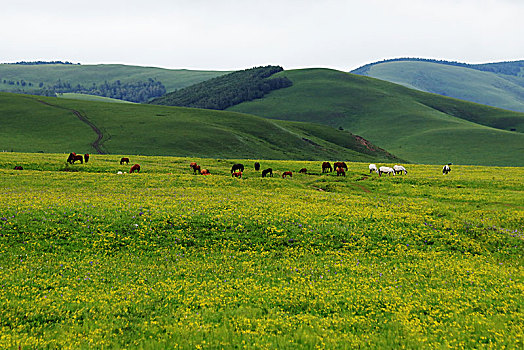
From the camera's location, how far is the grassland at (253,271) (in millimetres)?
11914

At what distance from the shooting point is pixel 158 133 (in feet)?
401

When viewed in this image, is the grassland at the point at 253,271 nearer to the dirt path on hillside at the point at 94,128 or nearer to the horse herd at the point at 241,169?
the horse herd at the point at 241,169

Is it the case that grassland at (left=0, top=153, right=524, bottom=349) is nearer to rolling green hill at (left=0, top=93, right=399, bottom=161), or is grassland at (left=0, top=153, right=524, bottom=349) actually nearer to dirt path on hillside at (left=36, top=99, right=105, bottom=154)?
dirt path on hillside at (left=36, top=99, right=105, bottom=154)

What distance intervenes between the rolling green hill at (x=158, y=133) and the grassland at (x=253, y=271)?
80056 mm

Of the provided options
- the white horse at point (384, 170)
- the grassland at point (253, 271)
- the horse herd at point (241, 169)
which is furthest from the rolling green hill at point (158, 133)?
the grassland at point (253, 271)

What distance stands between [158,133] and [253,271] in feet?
369

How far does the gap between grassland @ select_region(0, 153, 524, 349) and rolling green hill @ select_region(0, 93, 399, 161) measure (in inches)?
3152

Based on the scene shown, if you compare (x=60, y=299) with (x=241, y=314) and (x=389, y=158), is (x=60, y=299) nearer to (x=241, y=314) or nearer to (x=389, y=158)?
(x=241, y=314)

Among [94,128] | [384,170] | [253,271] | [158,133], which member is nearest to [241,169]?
[384,170]

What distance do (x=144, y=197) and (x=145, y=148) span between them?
272 feet

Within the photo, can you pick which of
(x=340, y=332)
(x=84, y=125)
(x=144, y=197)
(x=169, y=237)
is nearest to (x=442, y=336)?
(x=340, y=332)

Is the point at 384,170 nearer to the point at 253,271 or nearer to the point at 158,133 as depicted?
the point at 253,271

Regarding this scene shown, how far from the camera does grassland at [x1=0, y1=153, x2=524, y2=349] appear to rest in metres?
11.9

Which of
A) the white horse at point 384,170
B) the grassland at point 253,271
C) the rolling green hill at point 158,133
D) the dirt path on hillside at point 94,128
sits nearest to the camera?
the grassland at point 253,271
